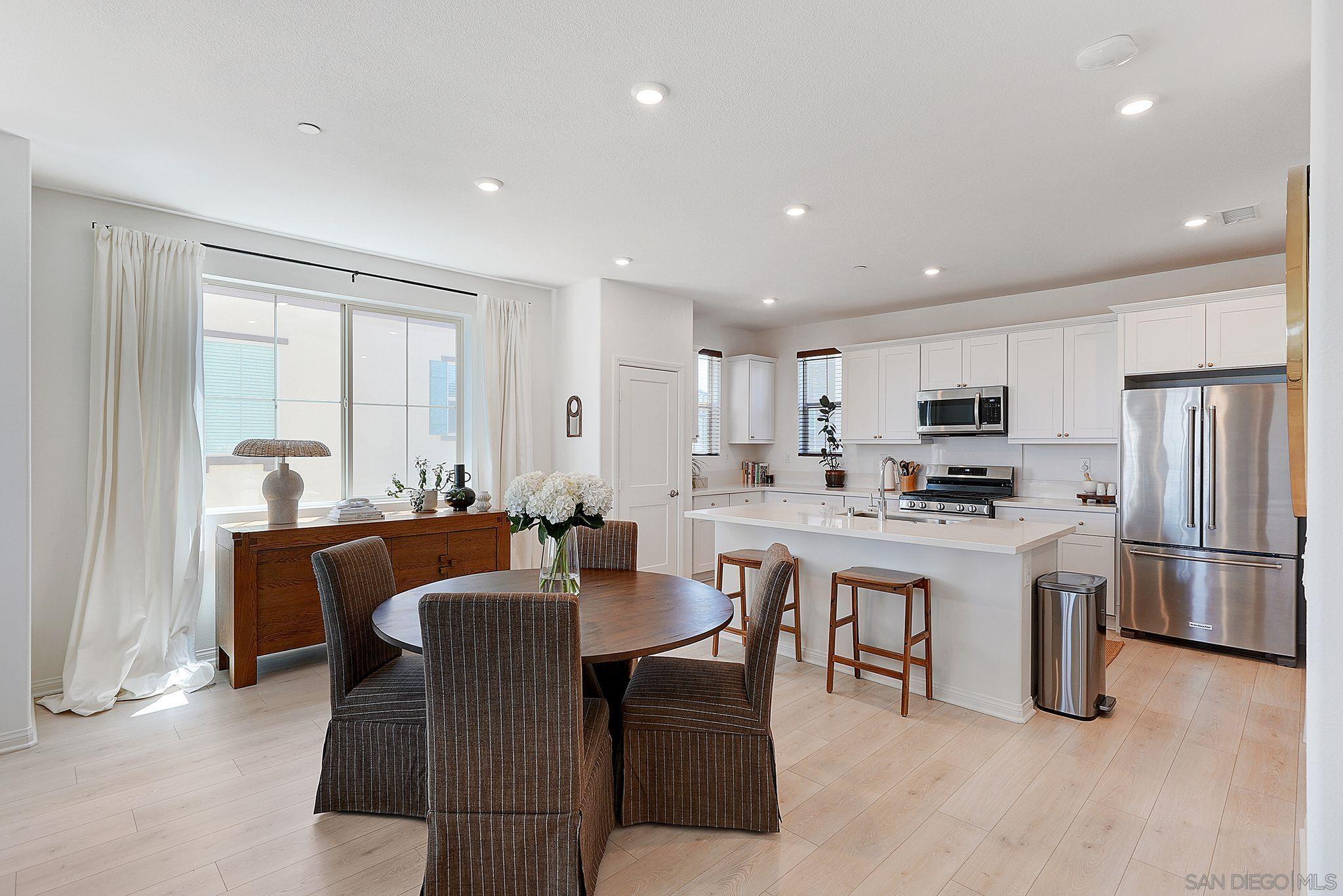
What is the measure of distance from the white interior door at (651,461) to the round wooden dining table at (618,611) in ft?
8.03

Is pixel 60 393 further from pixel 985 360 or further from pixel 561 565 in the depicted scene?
pixel 985 360

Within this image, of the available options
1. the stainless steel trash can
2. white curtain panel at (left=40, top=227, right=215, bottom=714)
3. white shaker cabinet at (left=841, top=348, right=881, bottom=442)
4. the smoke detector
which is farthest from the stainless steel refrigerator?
white curtain panel at (left=40, top=227, right=215, bottom=714)

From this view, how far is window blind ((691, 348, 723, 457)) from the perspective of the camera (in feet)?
22.8

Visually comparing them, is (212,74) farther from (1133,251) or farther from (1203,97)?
(1133,251)

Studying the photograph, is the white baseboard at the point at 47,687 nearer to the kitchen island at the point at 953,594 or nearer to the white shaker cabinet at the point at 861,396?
the kitchen island at the point at 953,594

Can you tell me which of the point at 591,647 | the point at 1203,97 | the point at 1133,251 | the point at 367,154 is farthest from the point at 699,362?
the point at 591,647

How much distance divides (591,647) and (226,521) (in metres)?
3.32

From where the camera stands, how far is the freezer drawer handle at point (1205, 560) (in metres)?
3.97

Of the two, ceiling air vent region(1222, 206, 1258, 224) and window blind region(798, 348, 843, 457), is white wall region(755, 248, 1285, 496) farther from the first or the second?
ceiling air vent region(1222, 206, 1258, 224)

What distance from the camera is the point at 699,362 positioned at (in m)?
6.93

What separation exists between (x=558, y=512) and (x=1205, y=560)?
4286 millimetres

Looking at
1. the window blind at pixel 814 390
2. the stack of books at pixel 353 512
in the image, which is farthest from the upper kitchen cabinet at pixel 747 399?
the stack of books at pixel 353 512

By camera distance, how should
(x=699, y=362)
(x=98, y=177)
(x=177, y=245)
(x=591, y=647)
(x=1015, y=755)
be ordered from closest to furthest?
(x=591, y=647)
(x=1015, y=755)
(x=98, y=177)
(x=177, y=245)
(x=699, y=362)

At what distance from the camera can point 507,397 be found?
525 centimetres
